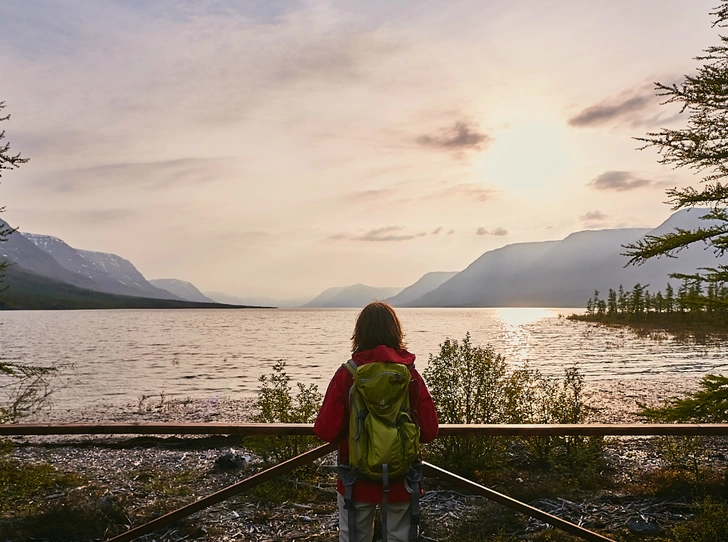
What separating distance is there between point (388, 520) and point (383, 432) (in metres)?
0.67

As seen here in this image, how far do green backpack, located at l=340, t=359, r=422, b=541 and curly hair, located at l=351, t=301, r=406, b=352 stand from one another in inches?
8.4

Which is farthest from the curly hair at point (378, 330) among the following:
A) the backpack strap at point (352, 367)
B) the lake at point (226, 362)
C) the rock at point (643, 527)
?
the lake at point (226, 362)

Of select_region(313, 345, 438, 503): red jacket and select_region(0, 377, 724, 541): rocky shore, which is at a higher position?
select_region(313, 345, 438, 503): red jacket

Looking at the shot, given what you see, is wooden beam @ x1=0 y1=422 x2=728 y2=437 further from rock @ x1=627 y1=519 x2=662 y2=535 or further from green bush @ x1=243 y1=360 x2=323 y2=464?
green bush @ x1=243 y1=360 x2=323 y2=464

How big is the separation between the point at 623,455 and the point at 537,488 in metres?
3.73

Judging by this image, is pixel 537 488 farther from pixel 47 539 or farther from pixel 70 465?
pixel 70 465

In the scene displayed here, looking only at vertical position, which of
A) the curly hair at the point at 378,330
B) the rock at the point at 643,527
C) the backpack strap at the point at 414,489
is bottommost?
the rock at the point at 643,527

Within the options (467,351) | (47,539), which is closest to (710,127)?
(467,351)

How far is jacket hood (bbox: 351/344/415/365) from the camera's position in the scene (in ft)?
11.8

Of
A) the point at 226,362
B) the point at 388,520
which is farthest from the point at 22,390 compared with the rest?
the point at 388,520

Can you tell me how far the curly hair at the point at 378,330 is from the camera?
12.3 feet

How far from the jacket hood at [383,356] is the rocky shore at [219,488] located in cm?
386

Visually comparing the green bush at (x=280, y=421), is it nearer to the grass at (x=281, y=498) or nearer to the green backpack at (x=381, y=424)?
the grass at (x=281, y=498)

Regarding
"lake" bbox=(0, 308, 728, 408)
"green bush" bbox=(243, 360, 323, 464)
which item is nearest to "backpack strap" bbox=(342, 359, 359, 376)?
"green bush" bbox=(243, 360, 323, 464)
